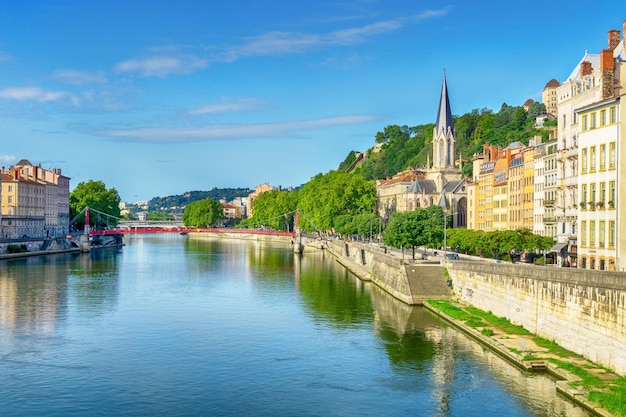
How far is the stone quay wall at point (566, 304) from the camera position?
88.5ft

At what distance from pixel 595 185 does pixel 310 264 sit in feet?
184

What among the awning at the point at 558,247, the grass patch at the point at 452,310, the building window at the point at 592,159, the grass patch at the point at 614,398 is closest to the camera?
the grass patch at the point at 614,398

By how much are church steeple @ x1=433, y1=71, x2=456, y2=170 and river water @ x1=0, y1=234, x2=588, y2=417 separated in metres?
66.7

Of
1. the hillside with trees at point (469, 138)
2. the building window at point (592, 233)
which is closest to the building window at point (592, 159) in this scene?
the building window at point (592, 233)

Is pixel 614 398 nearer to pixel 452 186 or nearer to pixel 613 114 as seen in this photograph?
pixel 613 114

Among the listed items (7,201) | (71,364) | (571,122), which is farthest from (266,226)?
(71,364)

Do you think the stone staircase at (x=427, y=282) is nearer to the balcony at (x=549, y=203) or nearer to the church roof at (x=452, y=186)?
the balcony at (x=549, y=203)

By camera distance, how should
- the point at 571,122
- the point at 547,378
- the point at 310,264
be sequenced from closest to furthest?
1. the point at 547,378
2. the point at 571,122
3. the point at 310,264

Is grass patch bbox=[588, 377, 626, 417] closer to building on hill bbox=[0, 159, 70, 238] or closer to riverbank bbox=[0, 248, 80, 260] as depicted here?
riverbank bbox=[0, 248, 80, 260]

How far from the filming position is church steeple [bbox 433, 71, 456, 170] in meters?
123

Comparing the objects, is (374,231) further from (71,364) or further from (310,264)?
(71,364)

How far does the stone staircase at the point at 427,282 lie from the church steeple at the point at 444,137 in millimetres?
73054

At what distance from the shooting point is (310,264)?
92250 millimetres

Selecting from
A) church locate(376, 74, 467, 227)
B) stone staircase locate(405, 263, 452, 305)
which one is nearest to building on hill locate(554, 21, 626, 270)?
stone staircase locate(405, 263, 452, 305)
